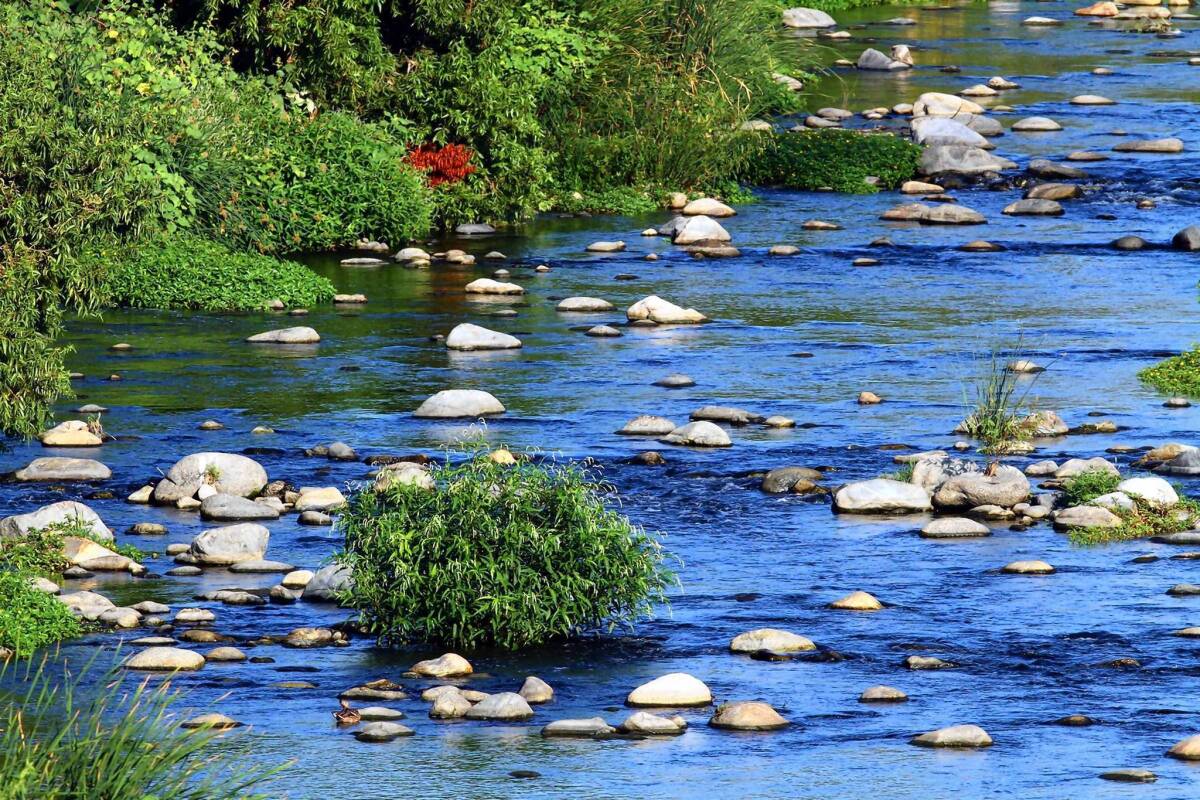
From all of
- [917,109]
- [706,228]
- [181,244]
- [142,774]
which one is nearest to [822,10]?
[917,109]

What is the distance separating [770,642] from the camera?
1027 centimetres

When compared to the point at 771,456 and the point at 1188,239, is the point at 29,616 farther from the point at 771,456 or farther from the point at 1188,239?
the point at 1188,239

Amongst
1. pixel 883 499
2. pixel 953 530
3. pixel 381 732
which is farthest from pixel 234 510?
pixel 381 732

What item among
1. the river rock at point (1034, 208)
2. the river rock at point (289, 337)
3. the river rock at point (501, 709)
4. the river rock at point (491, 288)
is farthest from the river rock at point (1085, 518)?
the river rock at point (1034, 208)

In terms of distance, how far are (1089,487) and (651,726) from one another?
185 inches

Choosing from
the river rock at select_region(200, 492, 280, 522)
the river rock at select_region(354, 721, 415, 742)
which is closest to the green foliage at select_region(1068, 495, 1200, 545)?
the river rock at select_region(200, 492, 280, 522)

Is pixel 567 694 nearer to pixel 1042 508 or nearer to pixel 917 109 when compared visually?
pixel 1042 508

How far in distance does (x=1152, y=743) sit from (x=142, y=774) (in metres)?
4.18

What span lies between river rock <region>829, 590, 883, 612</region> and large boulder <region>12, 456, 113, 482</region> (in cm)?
504

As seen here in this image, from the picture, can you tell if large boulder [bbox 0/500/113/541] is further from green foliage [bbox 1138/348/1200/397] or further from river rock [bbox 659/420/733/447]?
green foliage [bbox 1138/348/1200/397]

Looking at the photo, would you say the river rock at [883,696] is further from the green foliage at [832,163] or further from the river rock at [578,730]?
the green foliage at [832,163]

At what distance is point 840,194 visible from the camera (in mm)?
26141

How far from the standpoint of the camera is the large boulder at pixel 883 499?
13.0 meters

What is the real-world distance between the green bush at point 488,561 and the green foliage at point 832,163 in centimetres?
1626
